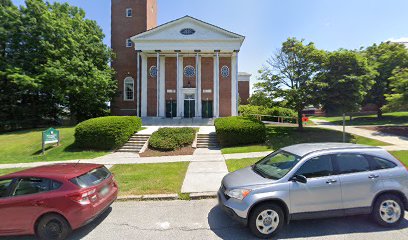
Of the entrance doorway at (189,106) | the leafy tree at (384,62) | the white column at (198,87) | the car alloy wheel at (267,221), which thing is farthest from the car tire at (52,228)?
the leafy tree at (384,62)

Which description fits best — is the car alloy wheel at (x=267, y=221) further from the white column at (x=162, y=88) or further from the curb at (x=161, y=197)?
the white column at (x=162, y=88)

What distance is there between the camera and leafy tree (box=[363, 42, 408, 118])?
23.7 metres

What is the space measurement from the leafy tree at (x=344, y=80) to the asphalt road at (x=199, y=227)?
11.8 m

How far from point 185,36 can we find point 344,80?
1786cm

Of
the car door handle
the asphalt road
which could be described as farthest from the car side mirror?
the car door handle

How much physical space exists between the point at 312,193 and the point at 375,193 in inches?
53.0

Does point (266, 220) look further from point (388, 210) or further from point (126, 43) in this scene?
point (126, 43)

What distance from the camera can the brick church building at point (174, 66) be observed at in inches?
1048

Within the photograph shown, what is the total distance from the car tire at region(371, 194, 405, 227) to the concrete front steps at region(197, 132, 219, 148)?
1087 cm

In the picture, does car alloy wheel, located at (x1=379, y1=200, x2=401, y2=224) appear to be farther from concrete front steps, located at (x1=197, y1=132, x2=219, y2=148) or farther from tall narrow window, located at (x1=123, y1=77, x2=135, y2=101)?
tall narrow window, located at (x1=123, y1=77, x2=135, y2=101)

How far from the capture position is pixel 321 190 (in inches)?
173

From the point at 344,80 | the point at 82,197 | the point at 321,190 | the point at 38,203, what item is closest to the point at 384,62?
the point at 344,80

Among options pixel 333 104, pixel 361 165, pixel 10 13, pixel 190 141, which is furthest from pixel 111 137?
pixel 10 13

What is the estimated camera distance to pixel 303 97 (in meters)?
15.7
